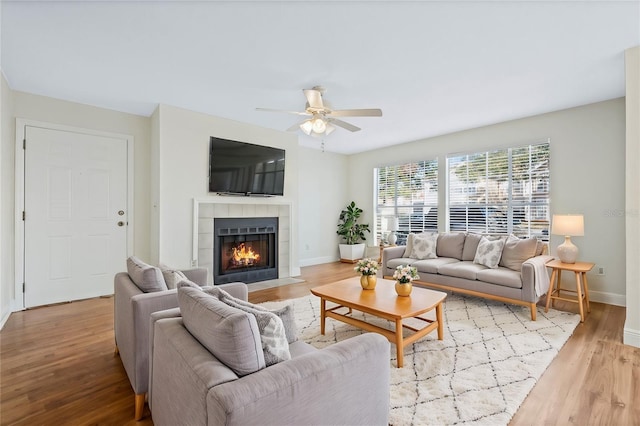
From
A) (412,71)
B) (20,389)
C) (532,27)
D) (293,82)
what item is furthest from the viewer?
(293,82)

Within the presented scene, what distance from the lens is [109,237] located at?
4246mm

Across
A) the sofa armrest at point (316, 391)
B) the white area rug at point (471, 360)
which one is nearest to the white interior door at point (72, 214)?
the white area rug at point (471, 360)

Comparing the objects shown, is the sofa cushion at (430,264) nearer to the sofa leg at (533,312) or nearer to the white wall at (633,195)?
the sofa leg at (533,312)

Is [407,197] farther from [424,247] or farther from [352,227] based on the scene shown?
[424,247]

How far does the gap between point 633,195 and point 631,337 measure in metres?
1.25

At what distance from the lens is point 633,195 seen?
2.71 metres

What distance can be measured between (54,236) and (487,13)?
5.14 metres

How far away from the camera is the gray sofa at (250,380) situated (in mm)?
1015

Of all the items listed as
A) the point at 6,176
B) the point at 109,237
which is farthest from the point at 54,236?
the point at 6,176

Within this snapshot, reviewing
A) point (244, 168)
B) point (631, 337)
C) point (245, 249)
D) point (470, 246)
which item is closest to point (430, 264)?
point (470, 246)

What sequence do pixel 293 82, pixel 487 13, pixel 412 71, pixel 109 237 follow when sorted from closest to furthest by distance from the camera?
pixel 487 13, pixel 412 71, pixel 293 82, pixel 109 237

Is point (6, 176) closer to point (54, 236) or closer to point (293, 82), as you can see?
point (54, 236)

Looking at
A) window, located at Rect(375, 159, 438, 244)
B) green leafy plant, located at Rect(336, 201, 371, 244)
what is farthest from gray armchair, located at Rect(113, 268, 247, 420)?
green leafy plant, located at Rect(336, 201, 371, 244)

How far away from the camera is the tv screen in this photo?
4590 millimetres
